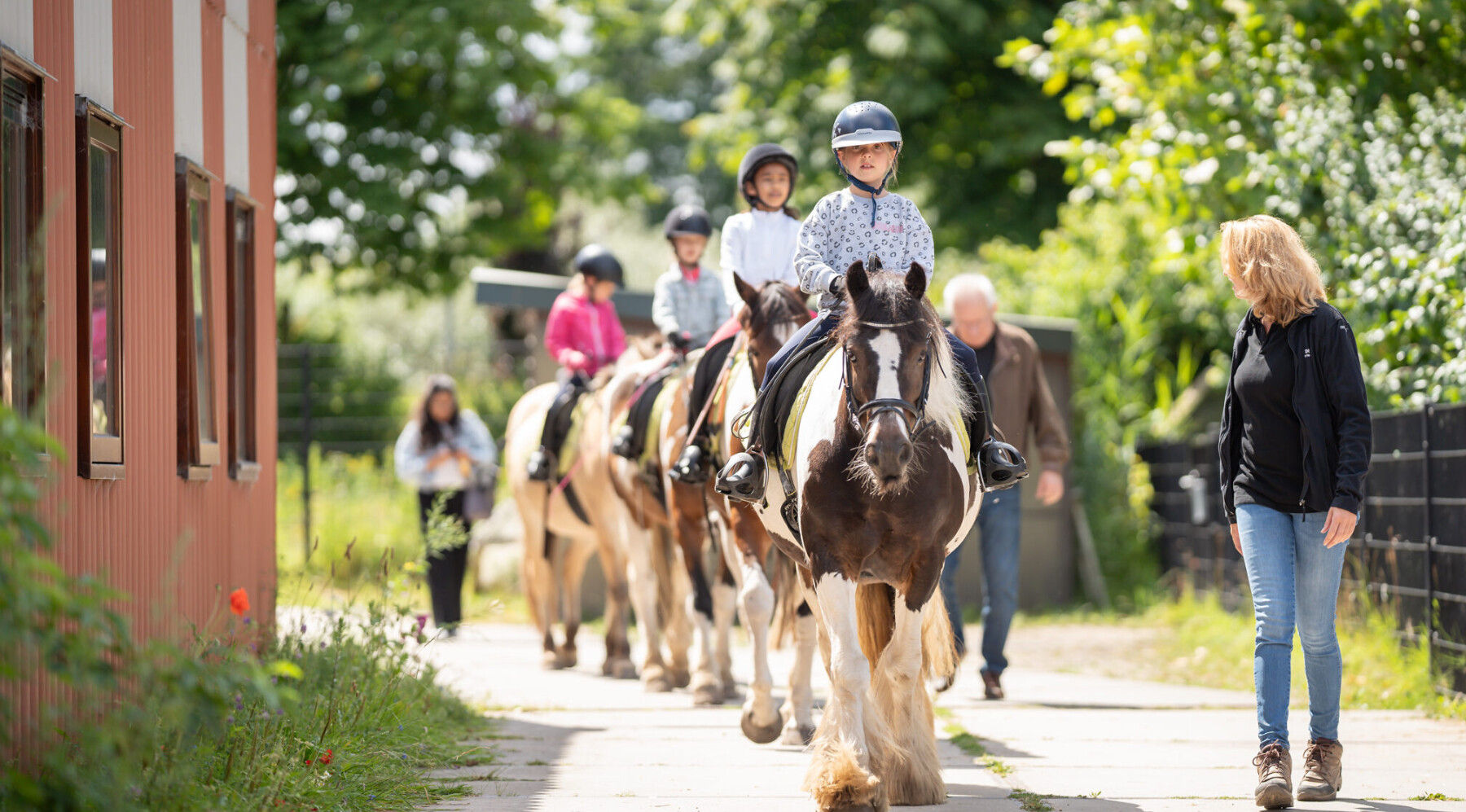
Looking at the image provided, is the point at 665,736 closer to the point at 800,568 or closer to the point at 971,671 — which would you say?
the point at 800,568

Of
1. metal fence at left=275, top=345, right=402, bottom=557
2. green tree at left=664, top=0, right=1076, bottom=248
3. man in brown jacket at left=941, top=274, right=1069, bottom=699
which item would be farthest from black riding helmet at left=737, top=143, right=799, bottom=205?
green tree at left=664, top=0, right=1076, bottom=248

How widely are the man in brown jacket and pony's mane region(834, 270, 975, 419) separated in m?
3.47

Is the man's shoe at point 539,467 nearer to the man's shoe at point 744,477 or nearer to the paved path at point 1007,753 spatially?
the paved path at point 1007,753

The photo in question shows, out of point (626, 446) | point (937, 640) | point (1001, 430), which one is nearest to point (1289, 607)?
point (937, 640)

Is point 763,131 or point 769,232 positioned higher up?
point 763,131

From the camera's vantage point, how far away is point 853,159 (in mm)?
6266

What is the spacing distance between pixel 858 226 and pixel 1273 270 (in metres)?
1.68

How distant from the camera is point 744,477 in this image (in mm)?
6027

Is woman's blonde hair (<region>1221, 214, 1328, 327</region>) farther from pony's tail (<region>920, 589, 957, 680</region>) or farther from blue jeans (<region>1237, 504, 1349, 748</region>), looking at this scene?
pony's tail (<region>920, 589, 957, 680</region>)

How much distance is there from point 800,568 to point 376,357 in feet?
61.4

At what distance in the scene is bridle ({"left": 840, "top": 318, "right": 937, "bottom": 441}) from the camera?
5.09 meters

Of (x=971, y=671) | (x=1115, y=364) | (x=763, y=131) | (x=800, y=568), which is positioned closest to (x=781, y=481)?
(x=800, y=568)

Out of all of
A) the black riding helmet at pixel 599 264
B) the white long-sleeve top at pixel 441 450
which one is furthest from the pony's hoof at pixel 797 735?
the white long-sleeve top at pixel 441 450

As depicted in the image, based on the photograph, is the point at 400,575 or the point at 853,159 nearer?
the point at 853,159
